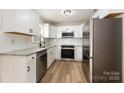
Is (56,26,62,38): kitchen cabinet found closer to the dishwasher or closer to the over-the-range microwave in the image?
the over-the-range microwave

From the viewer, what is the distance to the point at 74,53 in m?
6.06

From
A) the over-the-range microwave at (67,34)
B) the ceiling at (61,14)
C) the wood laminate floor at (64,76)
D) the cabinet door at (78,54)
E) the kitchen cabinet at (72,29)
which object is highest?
the ceiling at (61,14)

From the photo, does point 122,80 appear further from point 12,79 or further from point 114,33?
point 12,79

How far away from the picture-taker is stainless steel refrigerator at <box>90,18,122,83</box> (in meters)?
2.46

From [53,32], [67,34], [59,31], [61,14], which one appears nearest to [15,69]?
[61,14]

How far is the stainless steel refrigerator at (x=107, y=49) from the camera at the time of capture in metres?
2.46

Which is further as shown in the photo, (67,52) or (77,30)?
(77,30)

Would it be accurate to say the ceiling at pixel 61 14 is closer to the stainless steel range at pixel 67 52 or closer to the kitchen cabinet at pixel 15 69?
the stainless steel range at pixel 67 52

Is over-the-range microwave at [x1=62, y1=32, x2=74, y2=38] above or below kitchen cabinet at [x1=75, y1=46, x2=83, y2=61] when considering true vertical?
above

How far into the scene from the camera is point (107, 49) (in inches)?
98.0

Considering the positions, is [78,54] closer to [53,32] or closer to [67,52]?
[67,52]

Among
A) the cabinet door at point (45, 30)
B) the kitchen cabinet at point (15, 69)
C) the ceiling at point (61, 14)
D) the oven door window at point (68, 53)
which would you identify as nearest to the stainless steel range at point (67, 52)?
the oven door window at point (68, 53)

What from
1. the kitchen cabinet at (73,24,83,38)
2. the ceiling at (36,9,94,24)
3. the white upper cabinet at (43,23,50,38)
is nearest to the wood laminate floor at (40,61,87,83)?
the white upper cabinet at (43,23,50,38)
